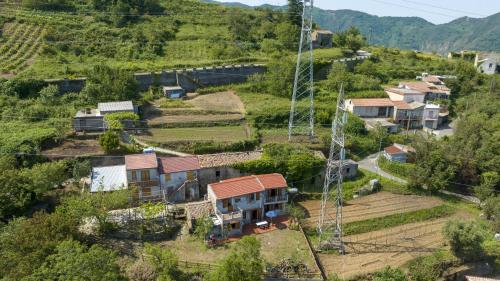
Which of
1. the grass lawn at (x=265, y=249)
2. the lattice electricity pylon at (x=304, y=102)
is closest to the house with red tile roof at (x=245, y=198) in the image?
the grass lawn at (x=265, y=249)

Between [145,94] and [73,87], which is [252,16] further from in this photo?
[73,87]

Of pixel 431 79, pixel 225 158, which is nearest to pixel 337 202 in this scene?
pixel 225 158

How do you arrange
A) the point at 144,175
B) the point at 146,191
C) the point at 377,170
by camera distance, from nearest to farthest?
the point at 144,175, the point at 146,191, the point at 377,170

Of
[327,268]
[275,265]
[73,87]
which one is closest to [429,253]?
[327,268]

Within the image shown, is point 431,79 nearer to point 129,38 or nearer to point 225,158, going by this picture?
point 225,158

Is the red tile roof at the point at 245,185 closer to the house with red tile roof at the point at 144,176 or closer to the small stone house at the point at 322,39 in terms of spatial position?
the house with red tile roof at the point at 144,176

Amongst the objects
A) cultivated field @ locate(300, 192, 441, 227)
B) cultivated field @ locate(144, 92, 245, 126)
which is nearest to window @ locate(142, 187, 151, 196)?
cultivated field @ locate(144, 92, 245, 126)

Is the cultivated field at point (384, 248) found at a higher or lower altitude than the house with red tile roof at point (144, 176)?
lower
